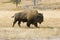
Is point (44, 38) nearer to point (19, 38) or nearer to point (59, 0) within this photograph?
point (19, 38)

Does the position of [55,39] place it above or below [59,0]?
above

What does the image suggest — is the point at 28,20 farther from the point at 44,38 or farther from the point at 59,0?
the point at 59,0

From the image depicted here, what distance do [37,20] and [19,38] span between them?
5351mm

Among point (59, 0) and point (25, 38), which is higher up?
point (25, 38)

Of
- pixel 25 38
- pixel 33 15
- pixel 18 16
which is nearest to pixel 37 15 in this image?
pixel 33 15

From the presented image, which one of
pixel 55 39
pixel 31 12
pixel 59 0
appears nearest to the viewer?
pixel 55 39

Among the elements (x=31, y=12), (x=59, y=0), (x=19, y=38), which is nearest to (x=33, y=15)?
(x=31, y=12)

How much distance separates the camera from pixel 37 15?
685 inches

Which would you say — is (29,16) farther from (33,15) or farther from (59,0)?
(59,0)

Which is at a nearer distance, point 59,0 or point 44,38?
point 44,38

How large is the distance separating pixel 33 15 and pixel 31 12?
25cm

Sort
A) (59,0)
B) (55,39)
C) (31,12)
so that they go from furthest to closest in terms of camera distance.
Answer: (59,0)
(31,12)
(55,39)

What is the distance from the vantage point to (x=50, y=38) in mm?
11961

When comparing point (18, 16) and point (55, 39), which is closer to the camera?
point (55, 39)
